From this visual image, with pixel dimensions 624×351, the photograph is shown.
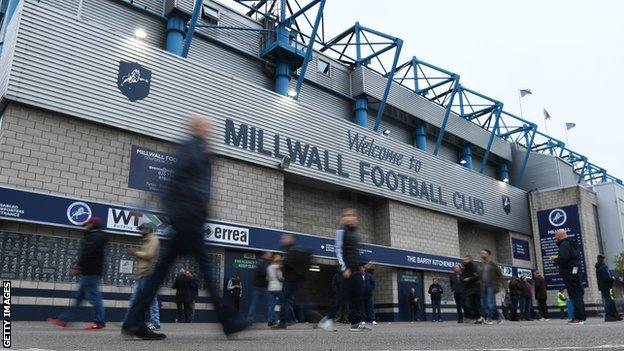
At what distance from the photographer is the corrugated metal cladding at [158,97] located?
472 inches

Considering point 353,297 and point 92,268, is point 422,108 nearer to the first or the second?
point 353,297

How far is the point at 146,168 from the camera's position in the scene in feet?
44.8

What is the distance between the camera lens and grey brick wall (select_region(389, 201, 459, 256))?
20922 millimetres

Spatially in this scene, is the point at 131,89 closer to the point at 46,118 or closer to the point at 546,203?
the point at 46,118

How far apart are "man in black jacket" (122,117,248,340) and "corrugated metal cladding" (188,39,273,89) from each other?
43.4 ft

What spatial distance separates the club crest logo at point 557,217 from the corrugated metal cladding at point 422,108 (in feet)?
16.4

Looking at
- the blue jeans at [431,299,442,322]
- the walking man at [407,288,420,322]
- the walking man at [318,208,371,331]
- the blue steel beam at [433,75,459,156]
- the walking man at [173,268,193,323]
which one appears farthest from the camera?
the blue steel beam at [433,75,459,156]

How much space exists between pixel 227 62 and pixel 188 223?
1529cm

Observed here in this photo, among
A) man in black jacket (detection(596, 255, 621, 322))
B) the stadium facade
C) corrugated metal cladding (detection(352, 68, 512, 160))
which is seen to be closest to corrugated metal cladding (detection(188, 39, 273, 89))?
the stadium facade

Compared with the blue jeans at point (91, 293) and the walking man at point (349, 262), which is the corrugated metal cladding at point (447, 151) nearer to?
the walking man at point (349, 262)


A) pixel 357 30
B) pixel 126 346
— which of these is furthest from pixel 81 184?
pixel 357 30

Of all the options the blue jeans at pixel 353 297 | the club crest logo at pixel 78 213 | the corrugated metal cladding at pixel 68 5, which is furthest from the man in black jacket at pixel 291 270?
the corrugated metal cladding at pixel 68 5

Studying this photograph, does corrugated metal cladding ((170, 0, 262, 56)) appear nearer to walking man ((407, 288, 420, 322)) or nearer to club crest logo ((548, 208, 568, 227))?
walking man ((407, 288, 420, 322))

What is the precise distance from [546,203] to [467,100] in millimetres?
7653
